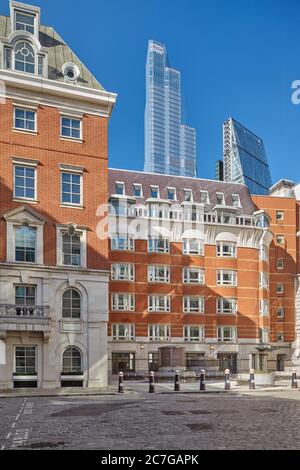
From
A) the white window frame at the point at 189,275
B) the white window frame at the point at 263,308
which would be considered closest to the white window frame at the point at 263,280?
the white window frame at the point at 263,308

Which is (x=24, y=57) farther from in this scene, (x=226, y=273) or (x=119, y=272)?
(x=226, y=273)

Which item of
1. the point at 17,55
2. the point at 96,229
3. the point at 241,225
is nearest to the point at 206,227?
the point at 241,225

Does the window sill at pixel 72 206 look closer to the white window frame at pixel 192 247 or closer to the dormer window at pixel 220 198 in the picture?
the white window frame at pixel 192 247

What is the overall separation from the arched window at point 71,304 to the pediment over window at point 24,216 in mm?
4074

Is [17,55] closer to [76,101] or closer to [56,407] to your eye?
[76,101]

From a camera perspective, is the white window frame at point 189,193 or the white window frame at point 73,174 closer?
the white window frame at point 73,174

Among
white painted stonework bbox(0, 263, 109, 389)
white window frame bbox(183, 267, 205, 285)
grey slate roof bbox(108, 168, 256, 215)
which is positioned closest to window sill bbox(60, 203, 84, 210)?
white painted stonework bbox(0, 263, 109, 389)

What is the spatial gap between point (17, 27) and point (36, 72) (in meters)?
2.94

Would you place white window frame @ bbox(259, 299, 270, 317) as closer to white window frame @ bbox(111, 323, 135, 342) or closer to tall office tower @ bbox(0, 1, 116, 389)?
white window frame @ bbox(111, 323, 135, 342)

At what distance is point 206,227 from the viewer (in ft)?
191

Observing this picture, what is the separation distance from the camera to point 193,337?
56469mm

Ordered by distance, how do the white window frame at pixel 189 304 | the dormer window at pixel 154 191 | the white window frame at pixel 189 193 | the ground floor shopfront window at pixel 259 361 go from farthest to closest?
the white window frame at pixel 189 193, the dormer window at pixel 154 191, the white window frame at pixel 189 304, the ground floor shopfront window at pixel 259 361

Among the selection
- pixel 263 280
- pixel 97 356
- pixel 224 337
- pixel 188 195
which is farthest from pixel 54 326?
pixel 188 195

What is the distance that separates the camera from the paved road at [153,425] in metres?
11.1
